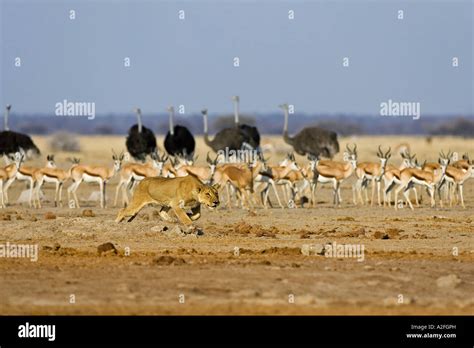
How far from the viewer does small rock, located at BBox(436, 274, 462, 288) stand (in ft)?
46.0

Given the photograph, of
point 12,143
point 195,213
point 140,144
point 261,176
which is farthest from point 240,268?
point 140,144

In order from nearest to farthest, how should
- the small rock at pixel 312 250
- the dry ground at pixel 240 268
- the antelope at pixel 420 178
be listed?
the dry ground at pixel 240 268 → the small rock at pixel 312 250 → the antelope at pixel 420 178

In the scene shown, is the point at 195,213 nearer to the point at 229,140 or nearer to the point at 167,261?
the point at 167,261

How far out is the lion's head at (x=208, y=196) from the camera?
1852cm

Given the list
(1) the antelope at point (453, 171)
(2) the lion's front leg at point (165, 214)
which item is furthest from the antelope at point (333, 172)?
(2) the lion's front leg at point (165, 214)

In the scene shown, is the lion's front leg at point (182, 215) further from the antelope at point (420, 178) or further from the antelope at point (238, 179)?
the antelope at point (420, 178)

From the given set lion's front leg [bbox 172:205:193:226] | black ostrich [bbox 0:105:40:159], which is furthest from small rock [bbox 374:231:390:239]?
black ostrich [bbox 0:105:40:159]

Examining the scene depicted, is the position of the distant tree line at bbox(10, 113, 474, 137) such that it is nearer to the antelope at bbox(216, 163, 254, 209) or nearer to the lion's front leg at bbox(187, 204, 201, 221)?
the antelope at bbox(216, 163, 254, 209)

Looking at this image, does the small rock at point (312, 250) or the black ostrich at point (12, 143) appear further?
the black ostrich at point (12, 143)

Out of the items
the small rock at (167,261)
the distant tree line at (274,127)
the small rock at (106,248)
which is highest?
the distant tree line at (274,127)

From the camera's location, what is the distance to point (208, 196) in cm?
1855

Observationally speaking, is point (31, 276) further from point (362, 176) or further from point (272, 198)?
point (272, 198)

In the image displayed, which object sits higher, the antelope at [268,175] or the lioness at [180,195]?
the antelope at [268,175]
